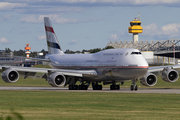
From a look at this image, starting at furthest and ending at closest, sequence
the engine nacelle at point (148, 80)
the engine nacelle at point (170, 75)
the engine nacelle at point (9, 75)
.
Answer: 1. the engine nacelle at point (170, 75)
2. the engine nacelle at point (148, 80)
3. the engine nacelle at point (9, 75)

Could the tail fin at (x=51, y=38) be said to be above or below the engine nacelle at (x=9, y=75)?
above

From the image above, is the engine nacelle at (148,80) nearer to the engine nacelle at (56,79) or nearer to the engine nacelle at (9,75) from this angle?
the engine nacelle at (56,79)

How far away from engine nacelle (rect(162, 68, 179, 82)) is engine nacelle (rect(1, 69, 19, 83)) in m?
18.0

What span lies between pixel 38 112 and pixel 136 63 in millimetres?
23478

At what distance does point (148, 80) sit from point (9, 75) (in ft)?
54.5

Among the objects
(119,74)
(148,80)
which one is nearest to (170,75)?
(148,80)

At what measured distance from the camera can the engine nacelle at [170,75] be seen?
45.6 meters

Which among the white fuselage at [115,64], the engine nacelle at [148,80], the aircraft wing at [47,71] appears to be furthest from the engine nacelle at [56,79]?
the engine nacelle at [148,80]

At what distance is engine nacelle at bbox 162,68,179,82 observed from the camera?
4556cm

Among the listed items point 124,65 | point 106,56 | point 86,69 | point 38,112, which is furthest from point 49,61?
point 38,112

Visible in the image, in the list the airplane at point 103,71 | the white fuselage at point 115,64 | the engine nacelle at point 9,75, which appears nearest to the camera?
the white fuselage at point 115,64

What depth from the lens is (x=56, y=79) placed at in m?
42.3

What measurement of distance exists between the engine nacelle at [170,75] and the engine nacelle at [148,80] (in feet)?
5.32

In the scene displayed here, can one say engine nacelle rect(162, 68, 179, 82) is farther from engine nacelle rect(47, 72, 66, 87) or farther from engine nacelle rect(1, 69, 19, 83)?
engine nacelle rect(1, 69, 19, 83)
